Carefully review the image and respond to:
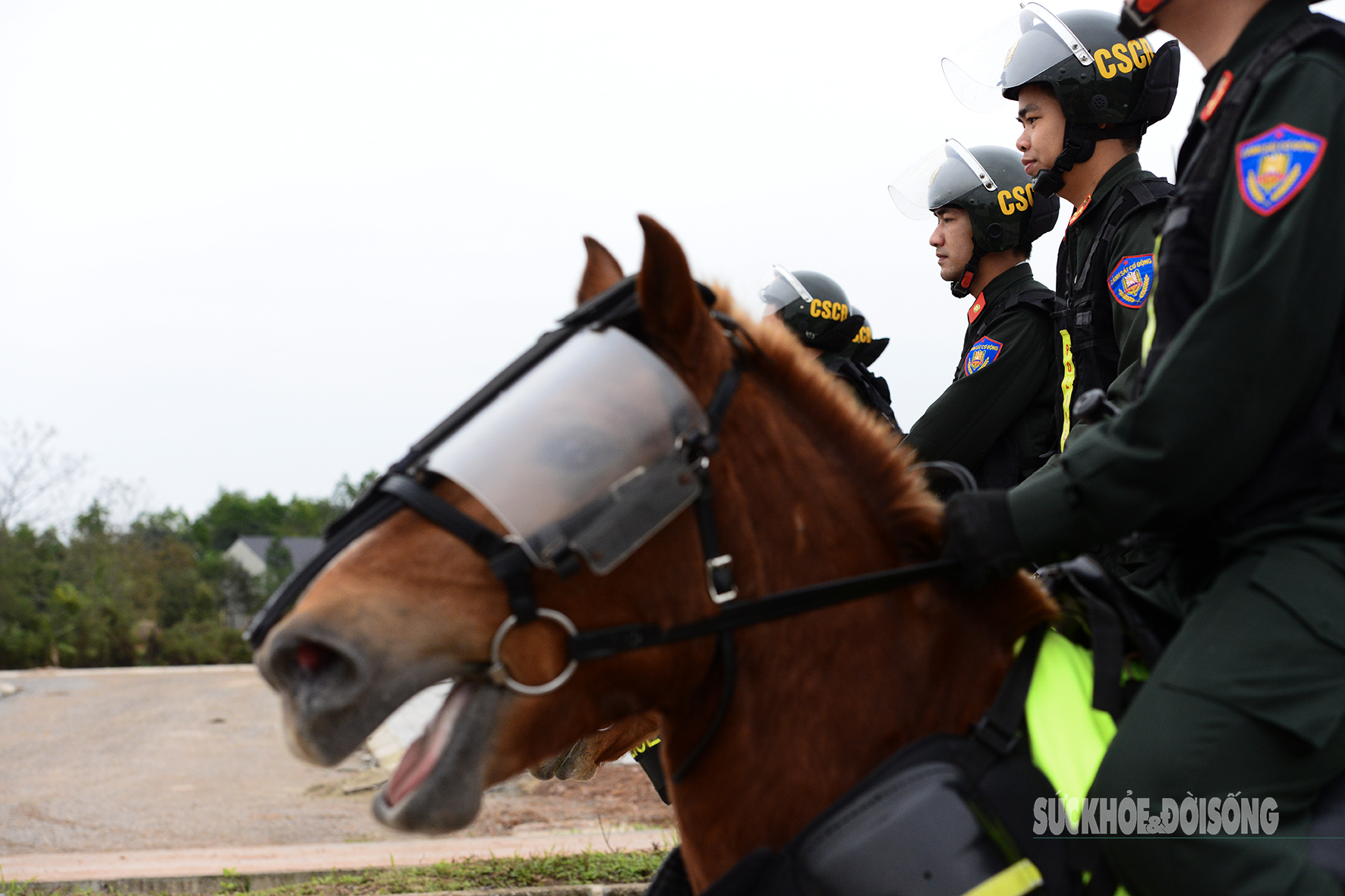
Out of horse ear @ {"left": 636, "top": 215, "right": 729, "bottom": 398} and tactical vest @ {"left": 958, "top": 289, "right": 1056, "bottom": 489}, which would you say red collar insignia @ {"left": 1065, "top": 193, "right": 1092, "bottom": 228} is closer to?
tactical vest @ {"left": 958, "top": 289, "right": 1056, "bottom": 489}

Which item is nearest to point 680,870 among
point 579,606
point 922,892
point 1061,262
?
point 922,892

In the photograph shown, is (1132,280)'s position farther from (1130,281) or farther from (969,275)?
(969,275)

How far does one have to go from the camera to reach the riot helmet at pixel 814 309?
6391mm

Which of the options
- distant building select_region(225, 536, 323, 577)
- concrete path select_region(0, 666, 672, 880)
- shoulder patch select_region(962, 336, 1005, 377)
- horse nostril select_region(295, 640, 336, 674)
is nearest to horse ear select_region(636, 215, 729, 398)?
horse nostril select_region(295, 640, 336, 674)

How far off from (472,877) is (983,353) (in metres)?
3.85

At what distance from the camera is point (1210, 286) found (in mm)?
1927

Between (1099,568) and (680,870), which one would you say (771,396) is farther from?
(680,870)

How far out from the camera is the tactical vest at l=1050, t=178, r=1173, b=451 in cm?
379

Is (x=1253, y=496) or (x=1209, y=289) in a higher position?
(x=1209, y=289)

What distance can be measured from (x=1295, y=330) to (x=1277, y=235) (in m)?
0.16

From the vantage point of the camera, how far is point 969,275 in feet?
18.2

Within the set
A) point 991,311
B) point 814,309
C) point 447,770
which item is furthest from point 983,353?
point 447,770

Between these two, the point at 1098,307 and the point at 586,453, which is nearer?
the point at 586,453

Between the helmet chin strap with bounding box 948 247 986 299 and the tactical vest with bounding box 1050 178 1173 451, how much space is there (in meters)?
1.50
